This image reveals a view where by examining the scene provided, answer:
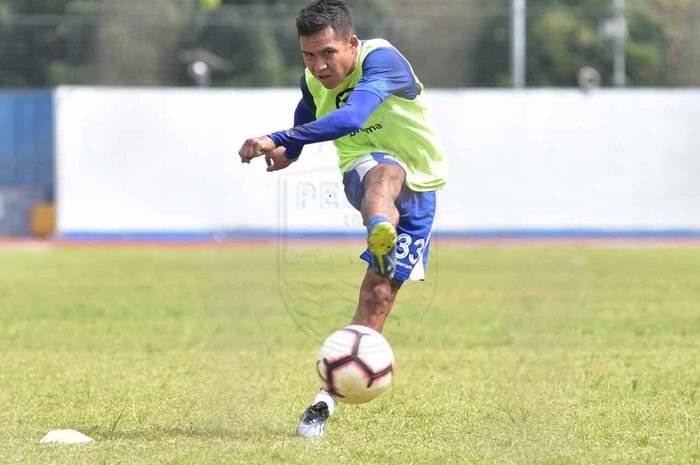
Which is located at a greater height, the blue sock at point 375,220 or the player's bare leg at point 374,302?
the blue sock at point 375,220

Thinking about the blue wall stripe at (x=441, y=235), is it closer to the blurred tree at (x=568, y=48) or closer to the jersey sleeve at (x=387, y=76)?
the blurred tree at (x=568, y=48)

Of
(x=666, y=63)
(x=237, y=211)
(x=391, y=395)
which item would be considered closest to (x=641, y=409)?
(x=391, y=395)

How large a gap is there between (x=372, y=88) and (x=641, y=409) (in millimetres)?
2393

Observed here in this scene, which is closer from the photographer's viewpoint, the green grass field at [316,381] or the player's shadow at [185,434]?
the green grass field at [316,381]

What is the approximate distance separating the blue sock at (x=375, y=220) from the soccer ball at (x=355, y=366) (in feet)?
1.62

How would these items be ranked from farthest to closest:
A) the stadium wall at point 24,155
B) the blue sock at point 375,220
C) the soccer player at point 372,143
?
the stadium wall at point 24,155 < the soccer player at point 372,143 < the blue sock at point 375,220

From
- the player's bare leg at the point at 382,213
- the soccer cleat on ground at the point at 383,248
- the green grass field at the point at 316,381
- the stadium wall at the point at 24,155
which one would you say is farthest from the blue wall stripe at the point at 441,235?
the soccer cleat on ground at the point at 383,248

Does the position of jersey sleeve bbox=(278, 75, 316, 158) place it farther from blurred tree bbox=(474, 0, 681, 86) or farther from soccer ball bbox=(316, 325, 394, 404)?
blurred tree bbox=(474, 0, 681, 86)

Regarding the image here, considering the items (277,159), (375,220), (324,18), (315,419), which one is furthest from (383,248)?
(324,18)

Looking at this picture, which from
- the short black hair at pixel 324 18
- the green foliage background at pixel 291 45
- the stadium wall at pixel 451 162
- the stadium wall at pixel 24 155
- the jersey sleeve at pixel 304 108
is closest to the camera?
the short black hair at pixel 324 18

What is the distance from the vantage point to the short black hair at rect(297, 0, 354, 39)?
20.1 ft

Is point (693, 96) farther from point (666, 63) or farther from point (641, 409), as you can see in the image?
point (641, 409)

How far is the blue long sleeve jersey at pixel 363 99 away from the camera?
5.95 m

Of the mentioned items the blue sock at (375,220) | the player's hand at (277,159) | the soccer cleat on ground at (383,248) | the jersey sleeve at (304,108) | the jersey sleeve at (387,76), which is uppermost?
the jersey sleeve at (387,76)
